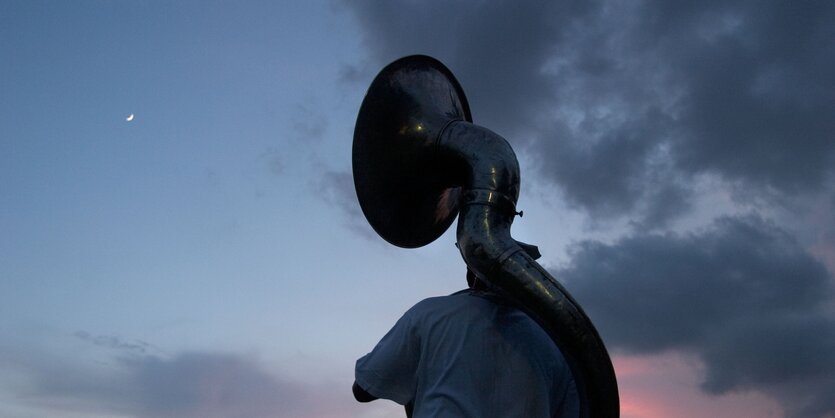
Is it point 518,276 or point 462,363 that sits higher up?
point 518,276

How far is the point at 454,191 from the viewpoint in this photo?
4965 mm

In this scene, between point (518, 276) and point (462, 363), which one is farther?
point (518, 276)

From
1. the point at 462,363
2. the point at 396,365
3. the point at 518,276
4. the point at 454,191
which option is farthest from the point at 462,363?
the point at 454,191

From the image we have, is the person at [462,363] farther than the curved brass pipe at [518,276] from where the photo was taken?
No

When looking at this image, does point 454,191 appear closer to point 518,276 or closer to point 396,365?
point 518,276

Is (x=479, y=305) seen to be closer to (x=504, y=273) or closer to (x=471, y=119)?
(x=504, y=273)

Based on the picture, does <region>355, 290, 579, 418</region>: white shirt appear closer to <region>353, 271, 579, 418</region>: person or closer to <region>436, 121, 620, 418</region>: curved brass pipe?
<region>353, 271, 579, 418</region>: person

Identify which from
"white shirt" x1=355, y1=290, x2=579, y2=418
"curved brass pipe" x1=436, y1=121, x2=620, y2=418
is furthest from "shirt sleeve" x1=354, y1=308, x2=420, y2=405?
"curved brass pipe" x1=436, y1=121, x2=620, y2=418

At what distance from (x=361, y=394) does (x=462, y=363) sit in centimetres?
62

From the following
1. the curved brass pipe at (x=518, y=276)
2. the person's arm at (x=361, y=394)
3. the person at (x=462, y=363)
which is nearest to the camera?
the person at (x=462, y=363)

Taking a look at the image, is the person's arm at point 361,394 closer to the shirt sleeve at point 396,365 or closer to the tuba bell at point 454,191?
the shirt sleeve at point 396,365

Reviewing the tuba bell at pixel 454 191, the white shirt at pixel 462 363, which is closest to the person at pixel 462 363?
the white shirt at pixel 462 363

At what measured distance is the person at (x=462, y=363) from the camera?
3.51 m

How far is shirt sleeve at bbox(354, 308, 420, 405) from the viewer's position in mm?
3697
